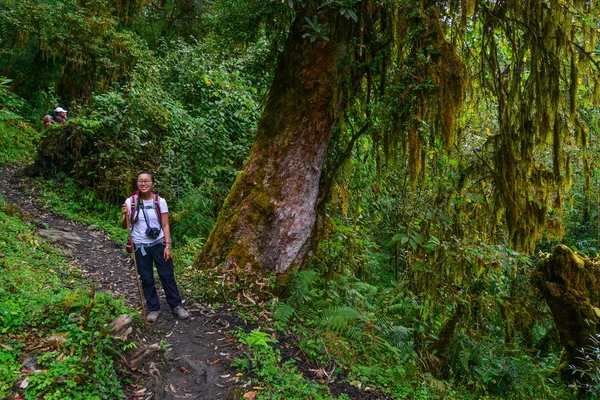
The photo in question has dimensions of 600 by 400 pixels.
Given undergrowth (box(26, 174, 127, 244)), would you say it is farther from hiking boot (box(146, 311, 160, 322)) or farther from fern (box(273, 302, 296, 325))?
fern (box(273, 302, 296, 325))

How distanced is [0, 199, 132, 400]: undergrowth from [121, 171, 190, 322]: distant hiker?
573 millimetres

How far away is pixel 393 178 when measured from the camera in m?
9.75

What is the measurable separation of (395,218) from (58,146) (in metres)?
8.73

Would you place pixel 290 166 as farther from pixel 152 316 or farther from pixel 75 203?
pixel 75 203

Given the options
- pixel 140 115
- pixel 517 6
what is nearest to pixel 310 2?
pixel 517 6

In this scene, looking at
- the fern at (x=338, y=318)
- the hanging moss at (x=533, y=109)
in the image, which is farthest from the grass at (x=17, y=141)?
the hanging moss at (x=533, y=109)

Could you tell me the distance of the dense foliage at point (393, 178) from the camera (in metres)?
5.06

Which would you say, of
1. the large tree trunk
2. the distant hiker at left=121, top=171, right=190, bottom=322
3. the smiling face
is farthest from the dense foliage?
the smiling face

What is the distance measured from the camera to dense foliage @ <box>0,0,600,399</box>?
5.06 metres

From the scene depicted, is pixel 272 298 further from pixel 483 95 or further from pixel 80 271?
pixel 483 95

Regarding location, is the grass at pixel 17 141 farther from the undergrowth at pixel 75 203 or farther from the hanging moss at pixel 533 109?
the hanging moss at pixel 533 109

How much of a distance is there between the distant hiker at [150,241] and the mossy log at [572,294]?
623 cm

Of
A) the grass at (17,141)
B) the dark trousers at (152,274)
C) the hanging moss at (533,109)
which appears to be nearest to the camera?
the dark trousers at (152,274)

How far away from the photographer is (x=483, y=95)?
23.0ft
